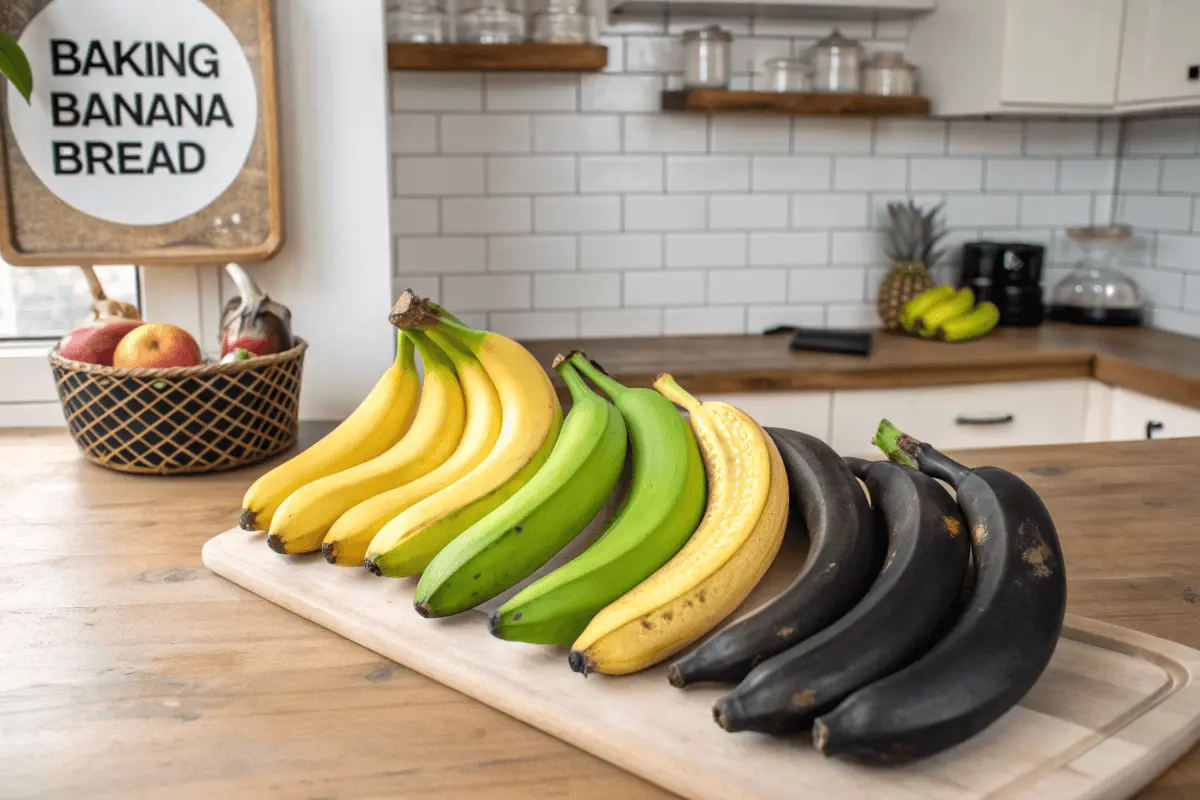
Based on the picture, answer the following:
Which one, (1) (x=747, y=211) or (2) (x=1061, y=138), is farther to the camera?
(2) (x=1061, y=138)

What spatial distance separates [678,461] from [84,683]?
Answer: 48cm

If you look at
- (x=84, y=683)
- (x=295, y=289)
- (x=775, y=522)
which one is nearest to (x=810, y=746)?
(x=775, y=522)

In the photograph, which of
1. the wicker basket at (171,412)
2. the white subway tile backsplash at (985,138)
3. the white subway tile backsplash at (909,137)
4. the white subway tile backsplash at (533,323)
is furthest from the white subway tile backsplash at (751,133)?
the wicker basket at (171,412)

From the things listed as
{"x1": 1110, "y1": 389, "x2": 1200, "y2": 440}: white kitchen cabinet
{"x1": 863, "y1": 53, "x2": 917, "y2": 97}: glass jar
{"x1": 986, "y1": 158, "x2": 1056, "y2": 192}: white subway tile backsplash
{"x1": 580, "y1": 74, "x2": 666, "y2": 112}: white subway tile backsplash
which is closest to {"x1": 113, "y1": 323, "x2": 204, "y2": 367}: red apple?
{"x1": 580, "y1": 74, "x2": 666, "y2": 112}: white subway tile backsplash

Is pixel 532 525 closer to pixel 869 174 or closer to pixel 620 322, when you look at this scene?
pixel 620 322

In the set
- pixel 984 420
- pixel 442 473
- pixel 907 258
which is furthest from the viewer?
pixel 907 258

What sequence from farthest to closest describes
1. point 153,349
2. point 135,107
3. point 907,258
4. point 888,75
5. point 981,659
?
point 907,258 < point 888,75 < point 135,107 < point 153,349 < point 981,659

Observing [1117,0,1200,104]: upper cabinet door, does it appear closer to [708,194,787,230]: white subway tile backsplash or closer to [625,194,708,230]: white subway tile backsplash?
[708,194,787,230]: white subway tile backsplash

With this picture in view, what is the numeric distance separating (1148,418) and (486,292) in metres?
1.54

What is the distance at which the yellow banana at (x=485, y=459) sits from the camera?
2.84 feet

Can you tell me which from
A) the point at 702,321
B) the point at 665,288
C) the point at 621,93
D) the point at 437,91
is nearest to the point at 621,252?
the point at 665,288

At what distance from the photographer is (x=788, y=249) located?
2805 millimetres

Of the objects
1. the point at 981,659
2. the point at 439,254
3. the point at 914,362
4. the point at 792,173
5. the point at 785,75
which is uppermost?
the point at 785,75

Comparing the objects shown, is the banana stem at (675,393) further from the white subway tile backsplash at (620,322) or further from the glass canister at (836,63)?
the glass canister at (836,63)
